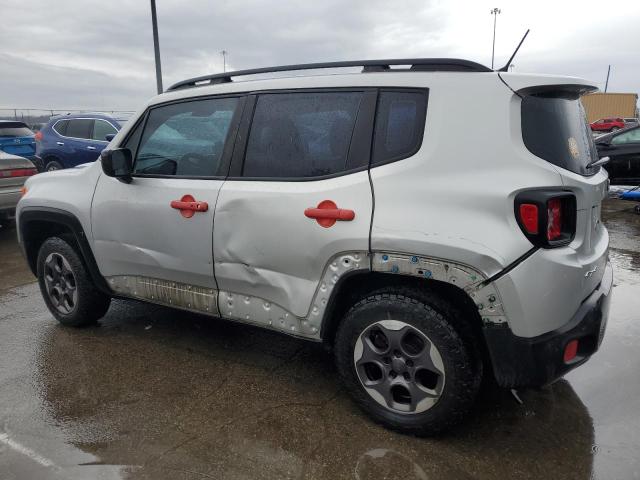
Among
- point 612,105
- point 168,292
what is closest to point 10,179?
point 168,292

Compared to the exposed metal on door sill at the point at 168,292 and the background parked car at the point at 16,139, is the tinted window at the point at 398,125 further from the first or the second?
the background parked car at the point at 16,139

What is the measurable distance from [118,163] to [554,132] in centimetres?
256

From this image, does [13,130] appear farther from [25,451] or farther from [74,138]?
[25,451]

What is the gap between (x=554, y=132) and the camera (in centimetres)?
236

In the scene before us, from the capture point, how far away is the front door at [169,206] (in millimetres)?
3066

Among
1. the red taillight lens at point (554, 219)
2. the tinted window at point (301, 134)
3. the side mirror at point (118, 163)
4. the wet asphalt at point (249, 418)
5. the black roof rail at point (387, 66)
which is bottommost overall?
the wet asphalt at point (249, 418)

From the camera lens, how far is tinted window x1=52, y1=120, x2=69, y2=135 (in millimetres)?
11836

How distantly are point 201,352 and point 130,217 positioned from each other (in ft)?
3.40

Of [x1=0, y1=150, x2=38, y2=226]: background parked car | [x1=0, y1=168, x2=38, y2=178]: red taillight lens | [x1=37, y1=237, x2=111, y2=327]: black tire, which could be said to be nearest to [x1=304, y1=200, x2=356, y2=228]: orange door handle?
[x1=37, y1=237, x2=111, y2=327]: black tire

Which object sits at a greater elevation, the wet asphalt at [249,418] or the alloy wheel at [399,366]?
the alloy wheel at [399,366]

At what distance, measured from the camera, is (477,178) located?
89.2 inches

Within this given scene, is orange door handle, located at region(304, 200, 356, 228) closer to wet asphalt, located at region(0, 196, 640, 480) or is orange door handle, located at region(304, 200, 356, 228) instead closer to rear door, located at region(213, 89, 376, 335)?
rear door, located at region(213, 89, 376, 335)

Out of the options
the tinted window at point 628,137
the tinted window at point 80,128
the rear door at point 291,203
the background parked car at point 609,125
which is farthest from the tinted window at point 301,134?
the background parked car at point 609,125

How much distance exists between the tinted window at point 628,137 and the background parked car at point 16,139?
12.3m
